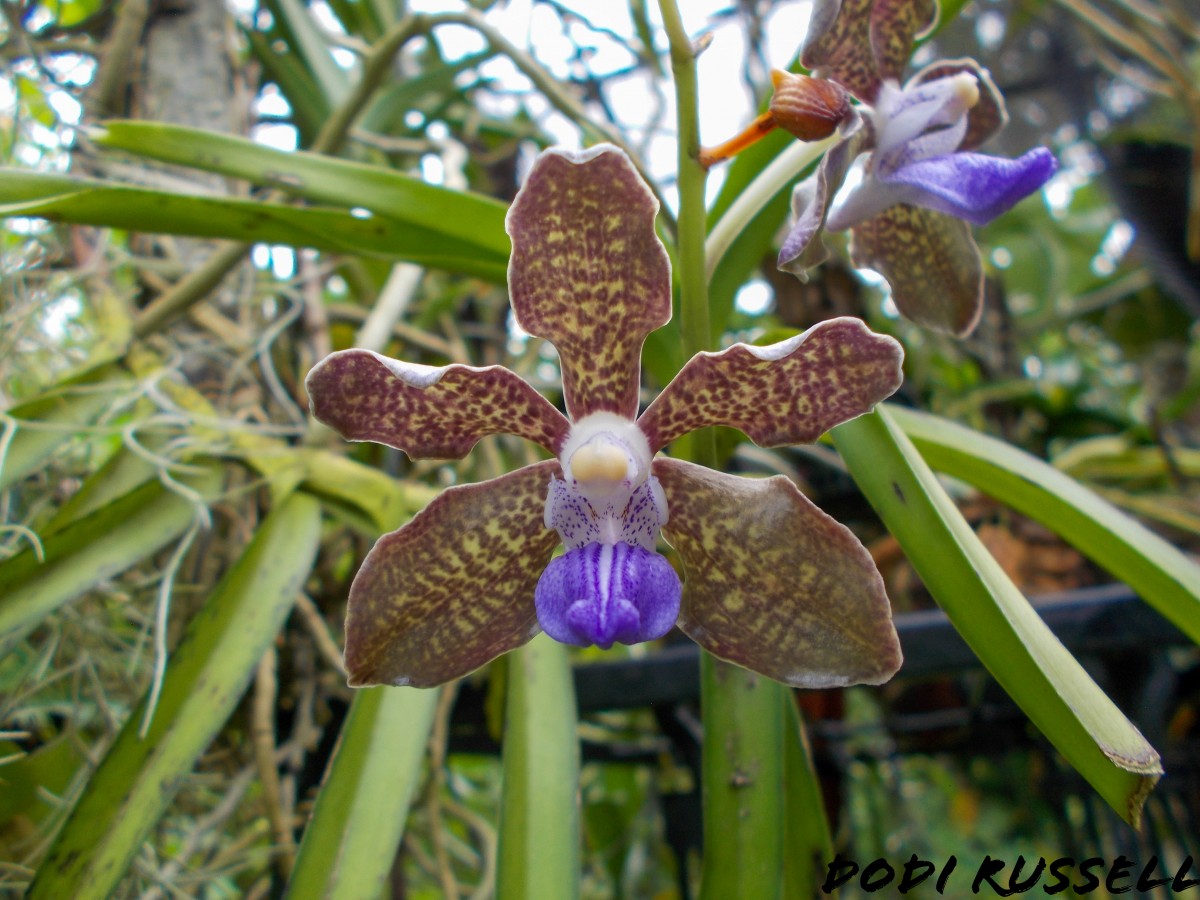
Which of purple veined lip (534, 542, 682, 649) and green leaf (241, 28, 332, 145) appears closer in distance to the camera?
purple veined lip (534, 542, 682, 649)

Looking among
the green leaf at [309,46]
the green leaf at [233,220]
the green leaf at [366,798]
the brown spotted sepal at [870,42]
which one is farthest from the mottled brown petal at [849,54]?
the green leaf at [309,46]

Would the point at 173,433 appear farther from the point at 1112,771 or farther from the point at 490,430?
the point at 1112,771

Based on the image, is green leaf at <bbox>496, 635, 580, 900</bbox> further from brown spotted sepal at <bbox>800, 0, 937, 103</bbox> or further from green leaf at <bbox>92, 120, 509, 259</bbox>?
brown spotted sepal at <bbox>800, 0, 937, 103</bbox>

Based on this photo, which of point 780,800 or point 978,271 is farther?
point 978,271

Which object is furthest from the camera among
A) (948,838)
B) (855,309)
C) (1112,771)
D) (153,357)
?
(948,838)

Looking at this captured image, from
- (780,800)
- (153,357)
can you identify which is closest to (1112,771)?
(780,800)

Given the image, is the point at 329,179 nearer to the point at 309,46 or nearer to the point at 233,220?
the point at 233,220

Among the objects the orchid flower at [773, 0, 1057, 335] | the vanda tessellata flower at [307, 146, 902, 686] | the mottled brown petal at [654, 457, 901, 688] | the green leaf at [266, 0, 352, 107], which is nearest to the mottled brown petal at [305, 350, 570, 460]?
the vanda tessellata flower at [307, 146, 902, 686]
